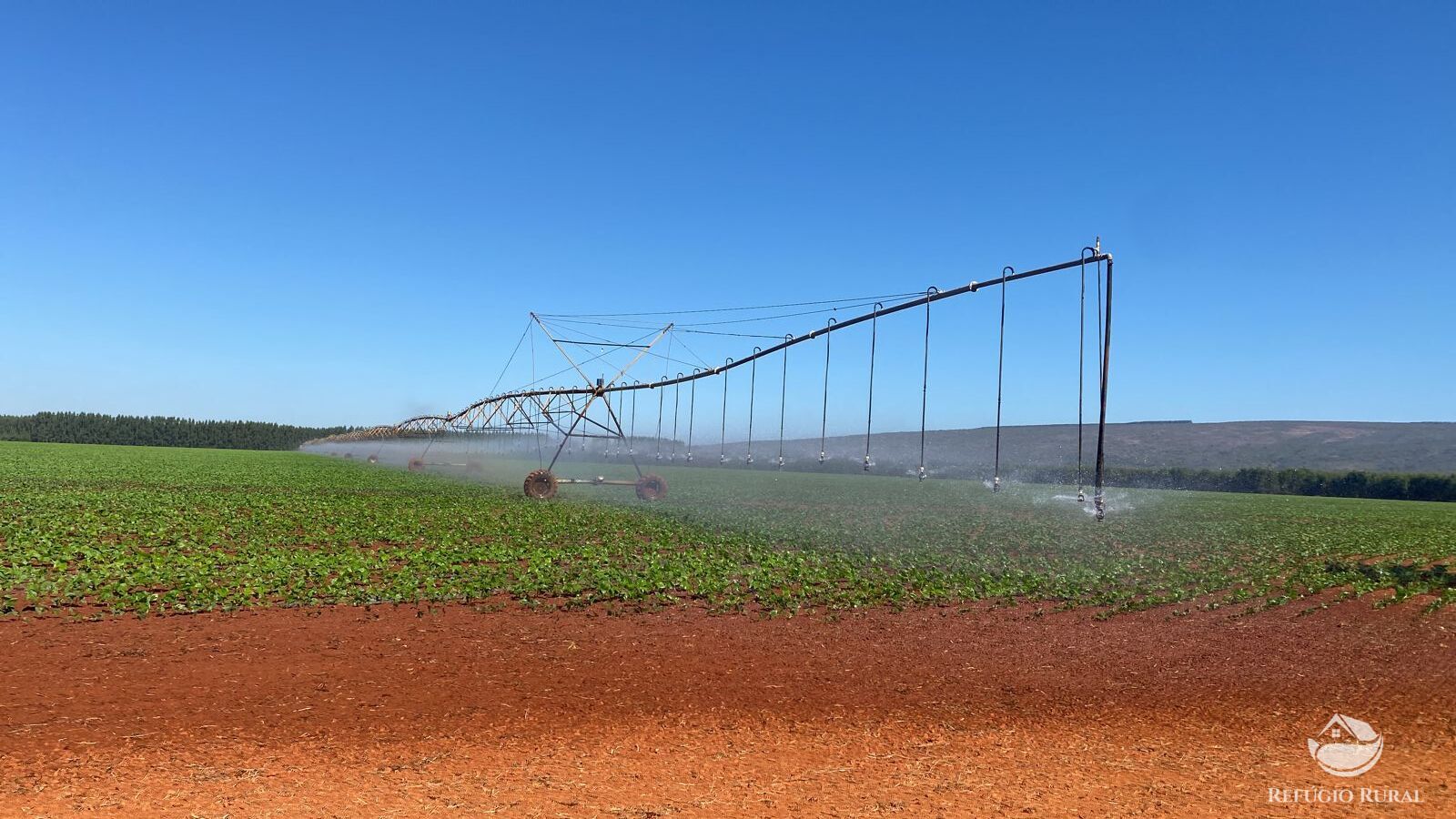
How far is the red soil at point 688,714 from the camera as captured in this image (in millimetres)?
7238

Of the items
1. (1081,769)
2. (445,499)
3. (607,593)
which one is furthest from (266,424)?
(1081,769)

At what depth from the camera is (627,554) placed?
67.5 ft

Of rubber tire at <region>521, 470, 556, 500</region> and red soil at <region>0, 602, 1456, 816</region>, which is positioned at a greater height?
rubber tire at <region>521, 470, 556, 500</region>

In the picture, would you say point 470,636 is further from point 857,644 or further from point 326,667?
point 857,644

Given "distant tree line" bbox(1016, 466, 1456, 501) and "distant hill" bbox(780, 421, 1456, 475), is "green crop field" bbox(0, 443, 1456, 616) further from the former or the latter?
"distant hill" bbox(780, 421, 1456, 475)

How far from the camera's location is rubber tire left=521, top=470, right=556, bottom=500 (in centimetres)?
3694

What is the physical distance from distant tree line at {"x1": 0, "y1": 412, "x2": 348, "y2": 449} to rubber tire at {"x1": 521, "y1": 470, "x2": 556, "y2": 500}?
438 feet

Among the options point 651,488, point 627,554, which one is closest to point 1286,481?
point 651,488

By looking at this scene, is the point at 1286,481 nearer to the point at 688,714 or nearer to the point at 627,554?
the point at 627,554

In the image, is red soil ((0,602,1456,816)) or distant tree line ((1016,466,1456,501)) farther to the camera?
distant tree line ((1016,466,1456,501))

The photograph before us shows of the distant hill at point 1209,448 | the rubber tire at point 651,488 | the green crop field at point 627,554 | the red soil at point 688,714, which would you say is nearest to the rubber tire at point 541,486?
the green crop field at point 627,554

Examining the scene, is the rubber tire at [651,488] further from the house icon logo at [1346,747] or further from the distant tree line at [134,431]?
the distant tree line at [134,431]

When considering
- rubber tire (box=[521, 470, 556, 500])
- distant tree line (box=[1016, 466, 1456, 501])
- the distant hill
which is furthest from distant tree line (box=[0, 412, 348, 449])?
rubber tire (box=[521, 470, 556, 500])

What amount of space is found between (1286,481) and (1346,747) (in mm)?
95519
